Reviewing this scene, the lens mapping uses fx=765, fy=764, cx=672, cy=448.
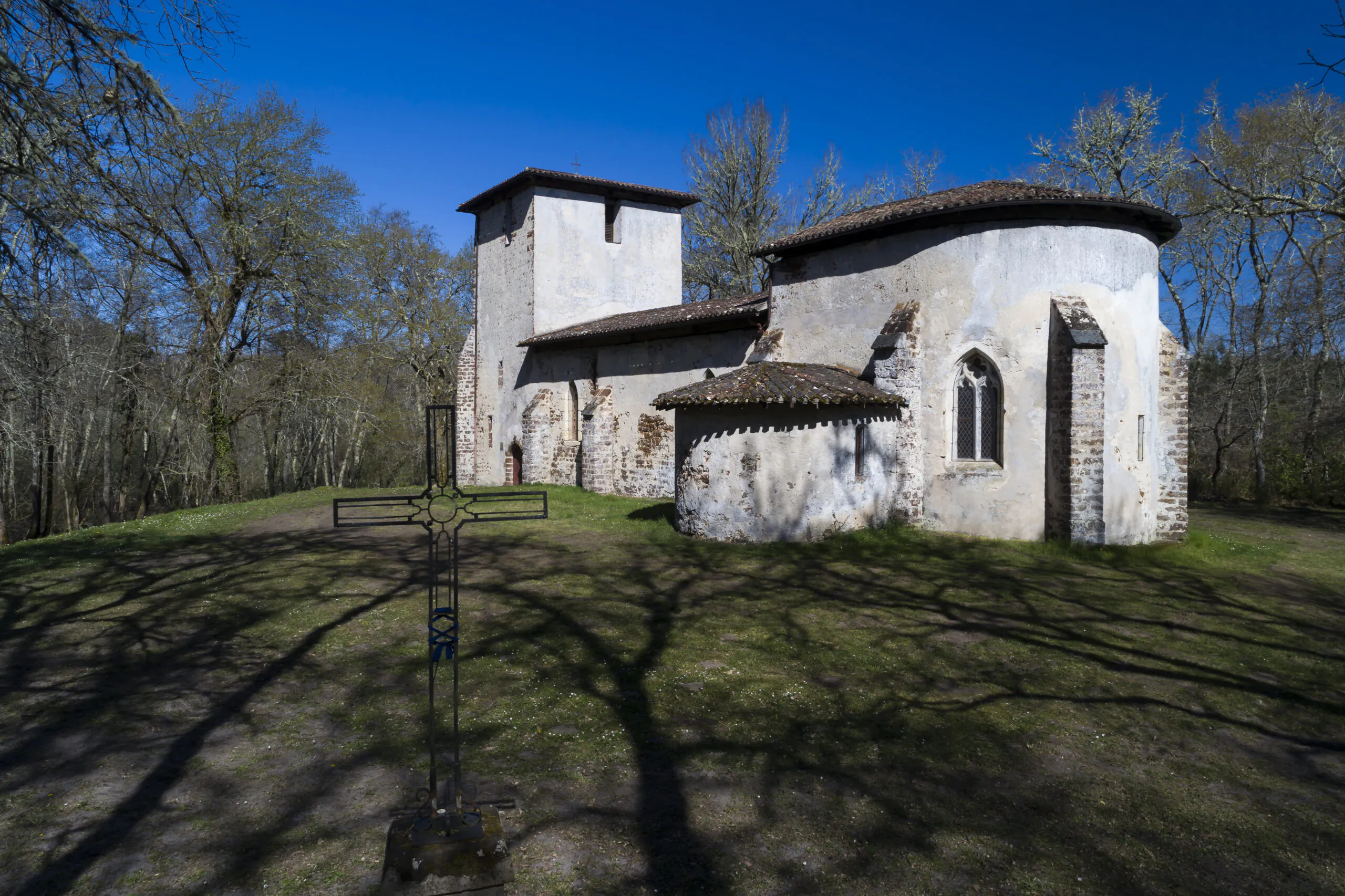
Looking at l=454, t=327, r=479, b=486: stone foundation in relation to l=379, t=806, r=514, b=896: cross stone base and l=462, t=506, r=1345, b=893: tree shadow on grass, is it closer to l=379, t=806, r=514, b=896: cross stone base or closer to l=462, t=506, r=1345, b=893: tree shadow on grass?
l=462, t=506, r=1345, b=893: tree shadow on grass

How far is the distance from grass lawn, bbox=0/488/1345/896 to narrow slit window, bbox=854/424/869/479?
2551 millimetres

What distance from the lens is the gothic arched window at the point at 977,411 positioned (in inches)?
503

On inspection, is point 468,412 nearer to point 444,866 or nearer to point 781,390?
point 781,390

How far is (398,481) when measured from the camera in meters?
32.2

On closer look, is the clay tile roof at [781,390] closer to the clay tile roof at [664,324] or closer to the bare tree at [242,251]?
the clay tile roof at [664,324]

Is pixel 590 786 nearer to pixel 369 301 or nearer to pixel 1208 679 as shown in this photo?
pixel 1208 679

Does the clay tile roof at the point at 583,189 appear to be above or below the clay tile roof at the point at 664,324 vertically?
above

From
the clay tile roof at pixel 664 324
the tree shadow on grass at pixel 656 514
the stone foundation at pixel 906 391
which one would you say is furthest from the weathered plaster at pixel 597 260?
the stone foundation at pixel 906 391

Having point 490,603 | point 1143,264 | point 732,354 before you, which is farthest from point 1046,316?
point 490,603

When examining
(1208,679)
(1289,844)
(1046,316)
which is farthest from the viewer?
(1046,316)

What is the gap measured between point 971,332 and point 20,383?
1433 cm

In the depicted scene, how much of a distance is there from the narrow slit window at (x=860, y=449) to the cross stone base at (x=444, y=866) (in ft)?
33.1

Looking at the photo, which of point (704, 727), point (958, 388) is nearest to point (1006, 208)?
point (958, 388)

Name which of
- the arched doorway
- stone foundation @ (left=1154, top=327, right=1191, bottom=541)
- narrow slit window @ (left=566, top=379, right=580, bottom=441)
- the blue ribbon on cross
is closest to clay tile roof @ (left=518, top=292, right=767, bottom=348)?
narrow slit window @ (left=566, top=379, right=580, bottom=441)
